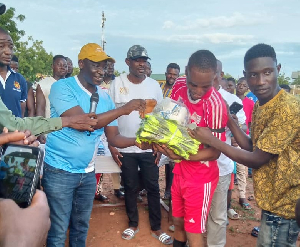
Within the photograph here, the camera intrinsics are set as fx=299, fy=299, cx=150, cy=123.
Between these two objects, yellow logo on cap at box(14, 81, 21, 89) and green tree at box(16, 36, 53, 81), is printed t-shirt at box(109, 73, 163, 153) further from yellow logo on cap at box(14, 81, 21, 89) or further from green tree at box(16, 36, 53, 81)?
green tree at box(16, 36, 53, 81)

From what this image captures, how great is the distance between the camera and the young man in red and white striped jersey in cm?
292

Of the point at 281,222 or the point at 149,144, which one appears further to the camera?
the point at 149,144

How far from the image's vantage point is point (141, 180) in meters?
4.89

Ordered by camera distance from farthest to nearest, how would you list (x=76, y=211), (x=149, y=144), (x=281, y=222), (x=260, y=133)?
(x=76, y=211) → (x=149, y=144) → (x=260, y=133) → (x=281, y=222)

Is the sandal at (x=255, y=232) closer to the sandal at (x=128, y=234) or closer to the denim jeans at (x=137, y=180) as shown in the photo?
Answer: the denim jeans at (x=137, y=180)

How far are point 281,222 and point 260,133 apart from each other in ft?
2.50

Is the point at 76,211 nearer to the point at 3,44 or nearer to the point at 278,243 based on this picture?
the point at 278,243

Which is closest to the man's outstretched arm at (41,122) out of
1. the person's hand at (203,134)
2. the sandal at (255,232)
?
the person's hand at (203,134)

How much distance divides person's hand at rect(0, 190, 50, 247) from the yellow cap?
2173mm

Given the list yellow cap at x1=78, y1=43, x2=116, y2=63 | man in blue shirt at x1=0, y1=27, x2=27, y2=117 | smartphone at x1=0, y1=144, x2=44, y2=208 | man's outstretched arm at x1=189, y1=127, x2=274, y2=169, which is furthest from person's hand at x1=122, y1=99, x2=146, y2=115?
man in blue shirt at x1=0, y1=27, x2=27, y2=117

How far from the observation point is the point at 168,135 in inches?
104

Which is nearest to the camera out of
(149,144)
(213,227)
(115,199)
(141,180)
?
(149,144)

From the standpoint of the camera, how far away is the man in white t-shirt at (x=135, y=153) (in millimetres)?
4480

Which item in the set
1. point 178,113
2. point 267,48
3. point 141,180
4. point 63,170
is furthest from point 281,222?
point 141,180
